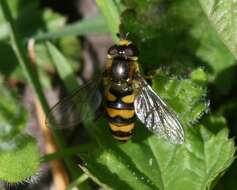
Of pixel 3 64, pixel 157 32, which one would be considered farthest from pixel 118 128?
pixel 3 64

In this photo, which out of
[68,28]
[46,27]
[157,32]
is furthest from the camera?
[46,27]

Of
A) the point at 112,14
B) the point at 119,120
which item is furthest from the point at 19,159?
the point at 112,14

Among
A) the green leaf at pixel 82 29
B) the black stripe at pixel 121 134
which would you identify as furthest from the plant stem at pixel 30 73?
the black stripe at pixel 121 134

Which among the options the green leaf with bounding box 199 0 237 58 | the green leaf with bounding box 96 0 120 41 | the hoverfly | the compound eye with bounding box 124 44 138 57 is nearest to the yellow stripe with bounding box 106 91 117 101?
the hoverfly

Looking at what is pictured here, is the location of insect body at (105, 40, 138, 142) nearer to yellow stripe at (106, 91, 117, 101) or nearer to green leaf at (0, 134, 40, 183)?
yellow stripe at (106, 91, 117, 101)

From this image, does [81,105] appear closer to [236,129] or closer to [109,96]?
[109,96]

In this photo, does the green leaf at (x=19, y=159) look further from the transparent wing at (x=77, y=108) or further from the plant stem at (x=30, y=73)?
the plant stem at (x=30, y=73)

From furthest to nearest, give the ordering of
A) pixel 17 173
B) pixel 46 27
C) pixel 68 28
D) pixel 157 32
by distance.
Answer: pixel 46 27 → pixel 68 28 → pixel 157 32 → pixel 17 173
